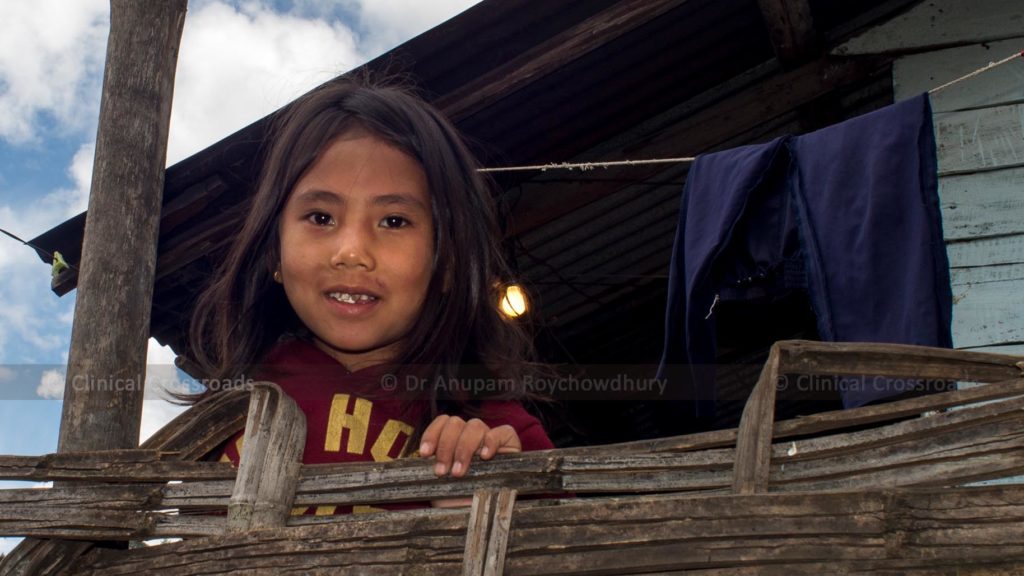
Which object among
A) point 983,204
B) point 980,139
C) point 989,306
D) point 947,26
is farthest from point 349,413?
point 947,26

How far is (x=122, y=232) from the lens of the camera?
3096 mm

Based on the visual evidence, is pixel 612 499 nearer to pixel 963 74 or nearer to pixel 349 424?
pixel 349 424

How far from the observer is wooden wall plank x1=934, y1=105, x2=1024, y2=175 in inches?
162

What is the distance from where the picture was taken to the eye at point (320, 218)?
7.71 ft

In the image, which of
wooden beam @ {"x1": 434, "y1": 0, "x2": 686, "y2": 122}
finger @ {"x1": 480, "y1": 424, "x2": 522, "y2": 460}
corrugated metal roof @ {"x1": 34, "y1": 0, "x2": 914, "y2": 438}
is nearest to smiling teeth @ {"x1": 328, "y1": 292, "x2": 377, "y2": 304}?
finger @ {"x1": 480, "y1": 424, "x2": 522, "y2": 460}

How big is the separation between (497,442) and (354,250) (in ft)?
2.26

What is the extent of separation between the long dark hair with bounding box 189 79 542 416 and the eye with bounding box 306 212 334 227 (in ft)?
0.45

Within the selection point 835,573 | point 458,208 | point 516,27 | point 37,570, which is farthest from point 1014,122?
point 37,570

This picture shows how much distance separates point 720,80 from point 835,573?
419 centimetres

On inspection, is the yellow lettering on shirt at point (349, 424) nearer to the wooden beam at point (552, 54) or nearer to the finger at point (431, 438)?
the finger at point (431, 438)

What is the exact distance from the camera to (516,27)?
13.6ft

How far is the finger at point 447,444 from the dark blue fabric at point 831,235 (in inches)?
53.7

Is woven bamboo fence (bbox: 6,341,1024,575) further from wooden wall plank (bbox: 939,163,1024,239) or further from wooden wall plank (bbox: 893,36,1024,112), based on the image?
wooden wall plank (bbox: 893,36,1024,112)

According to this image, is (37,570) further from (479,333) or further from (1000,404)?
(1000,404)
